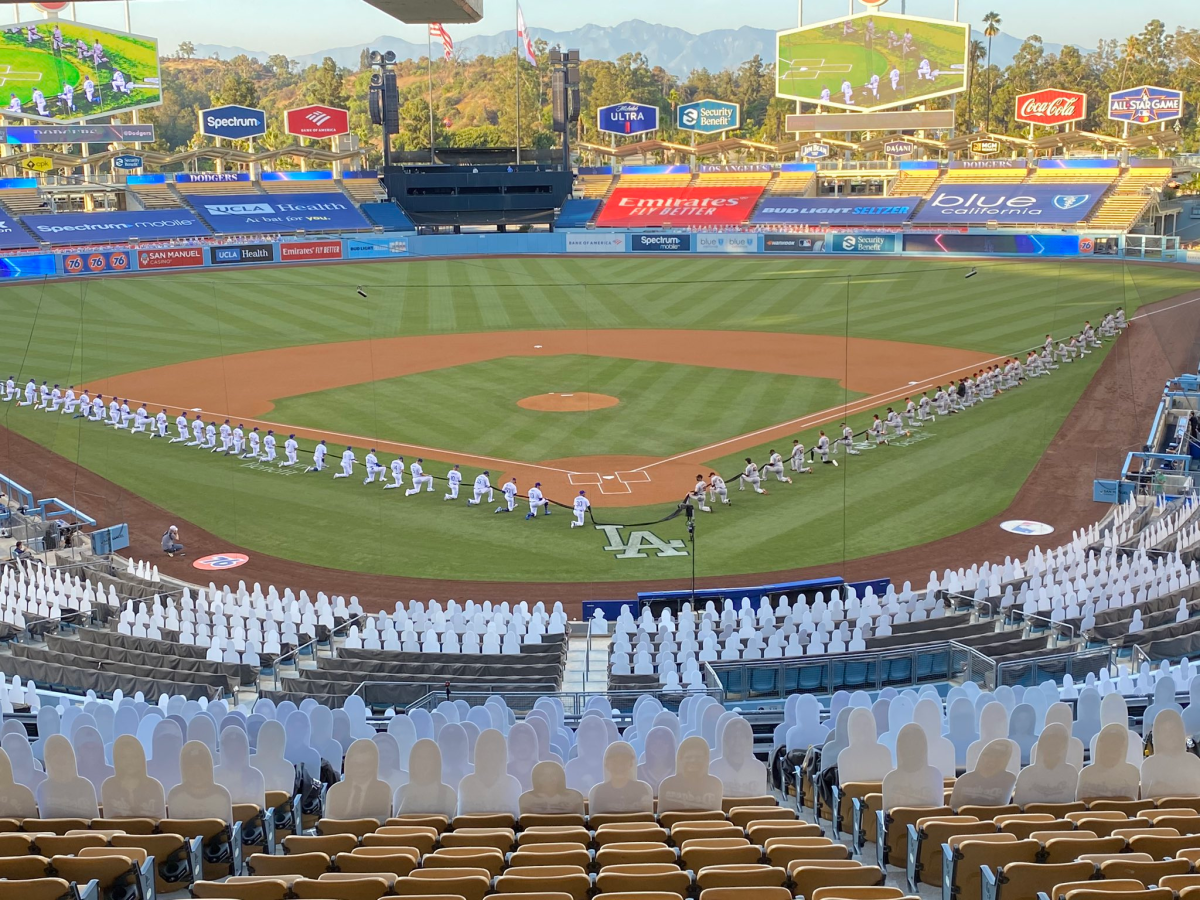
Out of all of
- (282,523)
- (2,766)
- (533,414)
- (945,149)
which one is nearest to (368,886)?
(2,766)

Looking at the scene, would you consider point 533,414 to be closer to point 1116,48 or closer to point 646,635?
point 646,635

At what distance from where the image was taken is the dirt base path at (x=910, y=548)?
21828 mm

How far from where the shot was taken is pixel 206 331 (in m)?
48.4

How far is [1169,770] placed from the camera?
816cm

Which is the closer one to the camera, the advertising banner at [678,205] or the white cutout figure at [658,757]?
the white cutout figure at [658,757]

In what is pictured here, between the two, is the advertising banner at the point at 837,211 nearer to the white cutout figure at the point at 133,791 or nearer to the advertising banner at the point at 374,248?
the advertising banner at the point at 374,248

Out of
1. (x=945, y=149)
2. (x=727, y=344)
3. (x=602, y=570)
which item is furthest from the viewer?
(x=945, y=149)

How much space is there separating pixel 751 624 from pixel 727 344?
1126 inches

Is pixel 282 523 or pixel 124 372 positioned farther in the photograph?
pixel 124 372

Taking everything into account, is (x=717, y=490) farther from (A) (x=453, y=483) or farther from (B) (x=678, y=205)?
(B) (x=678, y=205)

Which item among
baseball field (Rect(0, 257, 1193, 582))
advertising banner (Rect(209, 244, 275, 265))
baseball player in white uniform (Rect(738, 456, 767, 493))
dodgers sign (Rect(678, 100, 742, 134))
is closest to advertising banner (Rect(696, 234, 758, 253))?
baseball field (Rect(0, 257, 1193, 582))

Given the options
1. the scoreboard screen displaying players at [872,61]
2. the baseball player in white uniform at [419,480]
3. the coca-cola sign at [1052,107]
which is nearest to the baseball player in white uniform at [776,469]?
the baseball player in white uniform at [419,480]

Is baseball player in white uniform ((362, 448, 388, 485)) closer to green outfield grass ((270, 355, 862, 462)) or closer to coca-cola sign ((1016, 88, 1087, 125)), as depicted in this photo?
green outfield grass ((270, 355, 862, 462))

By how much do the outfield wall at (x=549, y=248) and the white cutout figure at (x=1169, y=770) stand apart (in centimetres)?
5540
